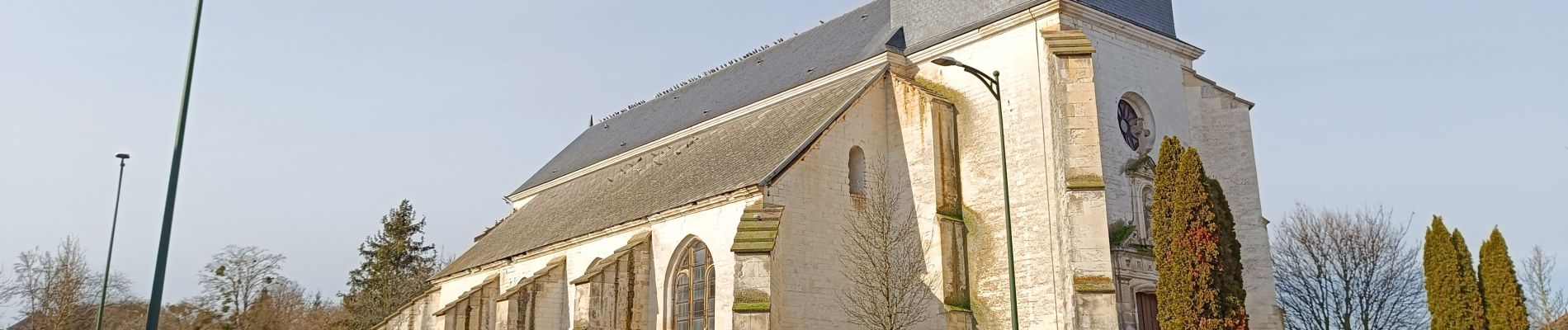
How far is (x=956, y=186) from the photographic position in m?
22.4

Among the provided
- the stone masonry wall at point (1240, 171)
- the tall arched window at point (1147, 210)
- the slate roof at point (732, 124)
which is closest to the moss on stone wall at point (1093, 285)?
the tall arched window at point (1147, 210)

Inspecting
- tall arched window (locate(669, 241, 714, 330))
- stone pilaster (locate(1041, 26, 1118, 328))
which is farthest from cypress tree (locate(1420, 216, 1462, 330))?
tall arched window (locate(669, 241, 714, 330))

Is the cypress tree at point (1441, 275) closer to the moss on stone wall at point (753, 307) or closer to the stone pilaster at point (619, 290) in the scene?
the moss on stone wall at point (753, 307)

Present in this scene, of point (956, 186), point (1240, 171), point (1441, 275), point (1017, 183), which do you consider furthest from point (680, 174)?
point (1441, 275)

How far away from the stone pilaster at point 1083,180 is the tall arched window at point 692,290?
7.31 meters

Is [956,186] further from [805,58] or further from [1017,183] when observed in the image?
[805,58]

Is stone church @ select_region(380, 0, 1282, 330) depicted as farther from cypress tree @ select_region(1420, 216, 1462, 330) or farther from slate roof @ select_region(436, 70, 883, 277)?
cypress tree @ select_region(1420, 216, 1462, 330)

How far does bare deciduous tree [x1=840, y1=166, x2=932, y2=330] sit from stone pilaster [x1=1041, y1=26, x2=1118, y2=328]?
3.06 meters

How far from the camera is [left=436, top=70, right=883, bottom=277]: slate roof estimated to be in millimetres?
23469

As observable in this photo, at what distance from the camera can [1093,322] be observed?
63.3 feet

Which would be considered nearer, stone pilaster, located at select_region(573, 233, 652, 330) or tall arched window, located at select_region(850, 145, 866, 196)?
tall arched window, located at select_region(850, 145, 866, 196)

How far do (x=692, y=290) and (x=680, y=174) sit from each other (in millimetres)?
4327

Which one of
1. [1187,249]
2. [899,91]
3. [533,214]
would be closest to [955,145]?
[899,91]

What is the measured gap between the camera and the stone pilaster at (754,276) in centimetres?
1980
